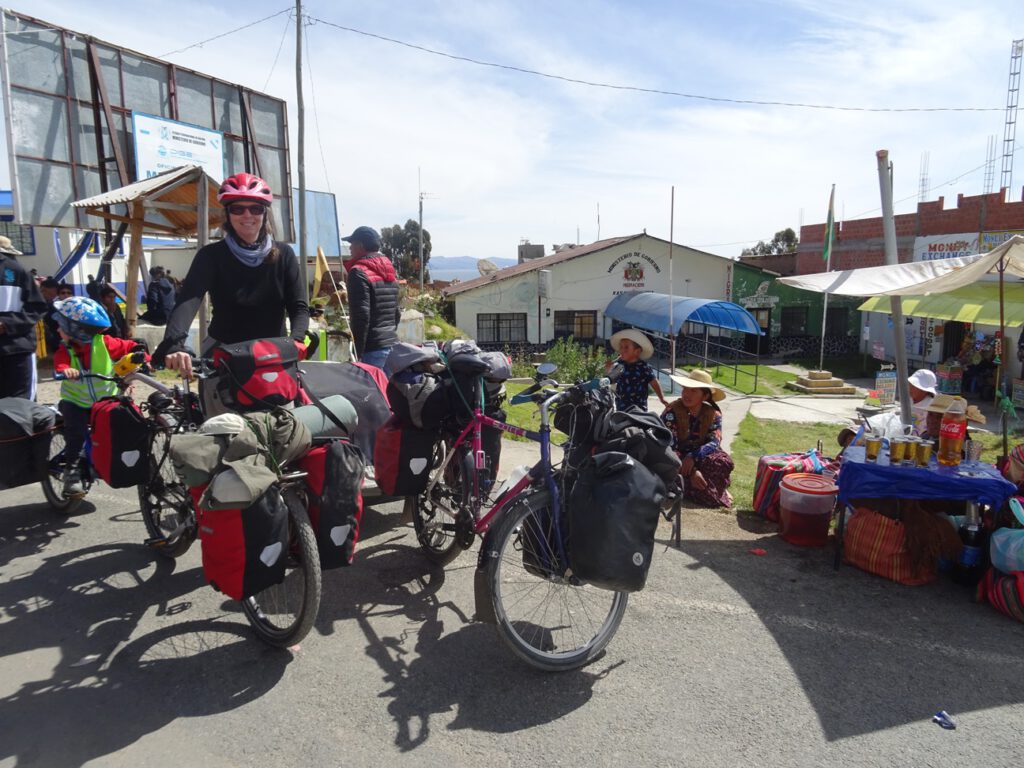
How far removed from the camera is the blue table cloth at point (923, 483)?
387 cm

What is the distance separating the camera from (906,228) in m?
24.2

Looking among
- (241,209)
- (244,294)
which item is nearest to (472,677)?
(244,294)

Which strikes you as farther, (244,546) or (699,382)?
(699,382)

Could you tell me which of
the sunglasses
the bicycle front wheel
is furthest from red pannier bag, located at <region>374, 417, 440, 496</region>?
the sunglasses

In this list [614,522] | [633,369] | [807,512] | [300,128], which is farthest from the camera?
[300,128]

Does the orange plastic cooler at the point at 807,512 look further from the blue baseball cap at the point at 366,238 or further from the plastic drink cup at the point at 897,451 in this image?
the blue baseball cap at the point at 366,238

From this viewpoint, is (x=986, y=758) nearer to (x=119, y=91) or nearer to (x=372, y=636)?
(x=372, y=636)

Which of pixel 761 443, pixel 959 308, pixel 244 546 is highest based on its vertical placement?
pixel 959 308

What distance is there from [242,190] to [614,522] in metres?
2.64

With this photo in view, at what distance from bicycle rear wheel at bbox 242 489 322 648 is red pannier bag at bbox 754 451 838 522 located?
3669mm

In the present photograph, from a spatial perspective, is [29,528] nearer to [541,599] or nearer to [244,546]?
[244,546]

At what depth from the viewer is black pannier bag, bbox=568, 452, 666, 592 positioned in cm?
280

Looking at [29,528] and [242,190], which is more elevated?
[242,190]

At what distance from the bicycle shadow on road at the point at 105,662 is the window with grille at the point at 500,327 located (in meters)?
21.9
